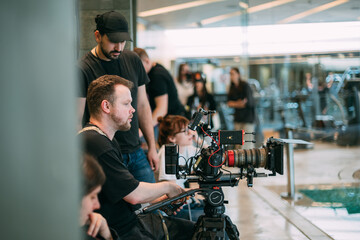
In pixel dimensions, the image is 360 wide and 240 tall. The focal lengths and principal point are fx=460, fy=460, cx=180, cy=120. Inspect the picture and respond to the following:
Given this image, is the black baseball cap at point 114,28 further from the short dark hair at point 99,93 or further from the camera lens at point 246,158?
the camera lens at point 246,158

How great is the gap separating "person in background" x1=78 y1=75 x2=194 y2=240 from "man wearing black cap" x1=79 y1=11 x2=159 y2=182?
495 millimetres

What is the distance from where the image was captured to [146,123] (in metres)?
3.21

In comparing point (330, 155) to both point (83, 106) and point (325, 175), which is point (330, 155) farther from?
point (83, 106)

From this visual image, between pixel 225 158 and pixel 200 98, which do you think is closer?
pixel 225 158

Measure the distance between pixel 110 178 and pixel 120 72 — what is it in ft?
3.27

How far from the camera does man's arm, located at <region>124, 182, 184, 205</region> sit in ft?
7.10

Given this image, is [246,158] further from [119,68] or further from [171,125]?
[171,125]

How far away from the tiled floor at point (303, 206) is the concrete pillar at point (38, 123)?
2.40 meters

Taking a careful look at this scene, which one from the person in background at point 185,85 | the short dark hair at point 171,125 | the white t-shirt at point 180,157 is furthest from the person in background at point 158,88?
the person in background at point 185,85

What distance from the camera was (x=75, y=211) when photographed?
926 mm

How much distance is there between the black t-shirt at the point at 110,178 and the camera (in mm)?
2090

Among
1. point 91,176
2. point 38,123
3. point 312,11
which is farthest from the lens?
point 312,11

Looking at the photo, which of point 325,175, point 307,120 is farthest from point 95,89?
point 307,120

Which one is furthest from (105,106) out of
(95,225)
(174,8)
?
(174,8)
